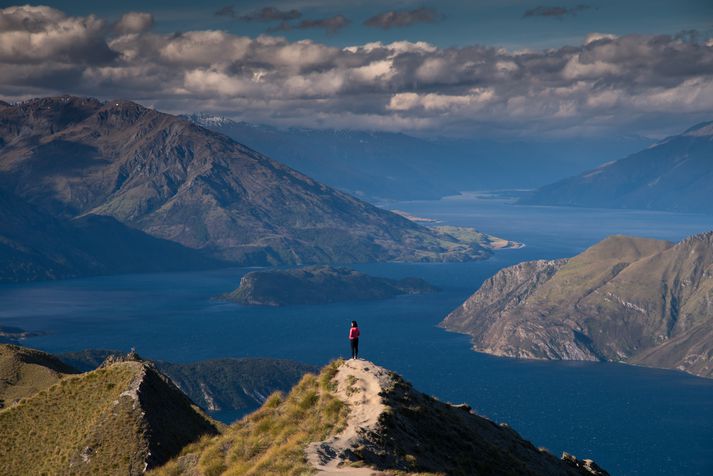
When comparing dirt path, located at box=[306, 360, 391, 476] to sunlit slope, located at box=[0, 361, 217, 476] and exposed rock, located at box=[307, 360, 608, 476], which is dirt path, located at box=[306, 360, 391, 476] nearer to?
exposed rock, located at box=[307, 360, 608, 476]

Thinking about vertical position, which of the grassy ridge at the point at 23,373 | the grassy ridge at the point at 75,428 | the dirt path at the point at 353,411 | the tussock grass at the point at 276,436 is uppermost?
the dirt path at the point at 353,411

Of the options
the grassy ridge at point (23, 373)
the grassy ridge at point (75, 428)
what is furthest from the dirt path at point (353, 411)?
the grassy ridge at point (23, 373)

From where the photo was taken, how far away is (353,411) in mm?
59594

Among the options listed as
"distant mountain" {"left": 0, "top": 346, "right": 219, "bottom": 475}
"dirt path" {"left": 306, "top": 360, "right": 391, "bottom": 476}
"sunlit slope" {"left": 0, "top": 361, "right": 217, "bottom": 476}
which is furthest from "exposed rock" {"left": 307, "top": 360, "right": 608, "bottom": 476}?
"sunlit slope" {"left": 0, "top": 361, "right": 217, "bottom": 476}

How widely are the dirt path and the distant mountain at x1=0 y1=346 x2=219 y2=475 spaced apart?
58.3 ft

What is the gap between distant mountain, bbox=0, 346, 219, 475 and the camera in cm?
7094

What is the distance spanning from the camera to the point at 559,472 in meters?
72.4

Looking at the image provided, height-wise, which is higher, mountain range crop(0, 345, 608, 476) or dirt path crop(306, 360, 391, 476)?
dirt path crop(306, 360, 391, 476)

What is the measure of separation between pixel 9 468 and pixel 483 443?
3869 cm

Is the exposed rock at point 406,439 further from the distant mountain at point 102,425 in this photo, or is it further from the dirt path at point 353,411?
the distant mountain at point 102,425

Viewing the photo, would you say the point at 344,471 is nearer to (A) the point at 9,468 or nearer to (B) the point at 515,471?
(B) the point at 515,471

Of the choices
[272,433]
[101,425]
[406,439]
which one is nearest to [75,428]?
[101,425]

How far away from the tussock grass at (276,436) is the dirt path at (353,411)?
61 cm

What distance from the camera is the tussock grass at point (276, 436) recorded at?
53375 millimetres
